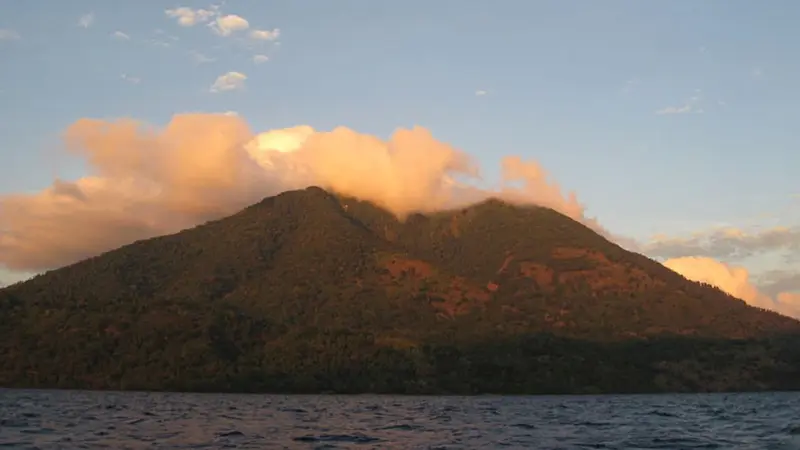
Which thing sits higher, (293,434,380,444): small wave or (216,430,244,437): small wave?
(293,434,380,444): small wave

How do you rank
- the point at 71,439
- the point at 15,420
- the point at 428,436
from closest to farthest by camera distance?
the point at 71,439 → the point at 428,436 → the point at 15,420

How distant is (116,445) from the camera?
5972cm

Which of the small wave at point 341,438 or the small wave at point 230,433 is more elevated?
the small wave at point 341,438

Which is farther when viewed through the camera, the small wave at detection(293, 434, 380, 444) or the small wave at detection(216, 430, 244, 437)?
the small wave at detection(216, 430, 244, 437)

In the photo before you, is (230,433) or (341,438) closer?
(341,438)

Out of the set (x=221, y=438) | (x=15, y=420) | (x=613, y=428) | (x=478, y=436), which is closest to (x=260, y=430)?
(x=221, y=438)

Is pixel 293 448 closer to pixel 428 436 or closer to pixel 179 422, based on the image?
pixel 428 436

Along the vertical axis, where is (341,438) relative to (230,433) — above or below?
above

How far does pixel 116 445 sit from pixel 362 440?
1845 centimetres

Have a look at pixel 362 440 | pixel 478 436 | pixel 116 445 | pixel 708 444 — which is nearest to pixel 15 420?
pixel 116 445

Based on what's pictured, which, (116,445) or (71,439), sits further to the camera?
(71,439)

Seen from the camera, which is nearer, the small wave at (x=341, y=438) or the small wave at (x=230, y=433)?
the small wave at (x=341, y=438)

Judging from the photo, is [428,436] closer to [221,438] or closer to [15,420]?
[221,438]

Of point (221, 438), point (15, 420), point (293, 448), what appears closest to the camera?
point (293, 448)
